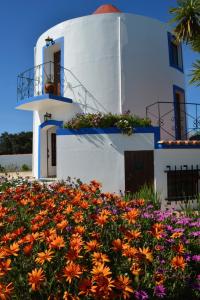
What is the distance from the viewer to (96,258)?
97.4 inches

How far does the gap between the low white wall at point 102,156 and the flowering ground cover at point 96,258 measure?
271 inches

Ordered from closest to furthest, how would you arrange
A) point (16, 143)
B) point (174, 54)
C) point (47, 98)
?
1. point (47, 98)
2. point (174, 54)
3. point (16, 143)

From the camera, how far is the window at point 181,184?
10719 mm

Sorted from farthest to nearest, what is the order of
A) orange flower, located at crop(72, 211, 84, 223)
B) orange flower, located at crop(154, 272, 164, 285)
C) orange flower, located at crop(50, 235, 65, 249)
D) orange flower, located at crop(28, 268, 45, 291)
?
1. orange flower, located at crop(72, 211, 84, 223)
2. orange flower, located at crop(154, 272, 164, 285)
3. orange flower, located at crop(50, 235, 65, 249)
4. orange flower, located at crop(28, 268, 45, 291)

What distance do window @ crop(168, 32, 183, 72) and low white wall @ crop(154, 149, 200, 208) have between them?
6091 mm

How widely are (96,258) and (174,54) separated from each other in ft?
50.7

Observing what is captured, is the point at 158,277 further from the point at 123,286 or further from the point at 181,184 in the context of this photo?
the point at 181,184

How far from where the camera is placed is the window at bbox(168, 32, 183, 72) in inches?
615

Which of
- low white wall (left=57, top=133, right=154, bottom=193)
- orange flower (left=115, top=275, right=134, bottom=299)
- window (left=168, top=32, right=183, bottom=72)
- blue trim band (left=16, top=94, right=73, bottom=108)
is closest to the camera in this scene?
orange flower (left=115, top=275, right=134, bottom=299)

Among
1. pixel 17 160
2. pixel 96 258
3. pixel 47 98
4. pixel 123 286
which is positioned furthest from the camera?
pixel 17 160

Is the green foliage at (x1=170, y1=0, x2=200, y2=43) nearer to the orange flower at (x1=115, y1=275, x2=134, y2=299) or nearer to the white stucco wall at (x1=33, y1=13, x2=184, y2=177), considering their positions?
the white stucco wall at (x1=33, y1=13, x2=184, y2=177)

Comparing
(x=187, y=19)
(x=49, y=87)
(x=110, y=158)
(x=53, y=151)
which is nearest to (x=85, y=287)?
(x=110, y=158)

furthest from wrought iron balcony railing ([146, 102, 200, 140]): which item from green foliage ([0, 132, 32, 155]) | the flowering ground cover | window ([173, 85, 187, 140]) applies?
green foliage ([0, 132, 32, 155])

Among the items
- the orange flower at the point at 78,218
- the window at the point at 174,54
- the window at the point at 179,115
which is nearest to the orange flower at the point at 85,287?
the orange flower at the point at 78,218
